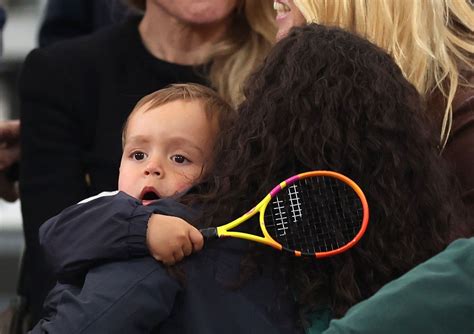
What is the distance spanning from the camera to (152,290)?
8.82ft

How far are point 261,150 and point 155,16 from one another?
5.22 feet

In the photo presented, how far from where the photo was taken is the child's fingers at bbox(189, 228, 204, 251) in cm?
271

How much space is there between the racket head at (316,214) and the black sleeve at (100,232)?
182mm

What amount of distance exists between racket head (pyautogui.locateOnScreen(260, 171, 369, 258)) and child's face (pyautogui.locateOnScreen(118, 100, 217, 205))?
44 cm

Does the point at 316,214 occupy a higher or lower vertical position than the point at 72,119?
higher

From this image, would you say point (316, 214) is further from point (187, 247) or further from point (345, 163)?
point (187, 247)

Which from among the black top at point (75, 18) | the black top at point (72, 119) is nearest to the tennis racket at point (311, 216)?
the black top at point (72, 119)

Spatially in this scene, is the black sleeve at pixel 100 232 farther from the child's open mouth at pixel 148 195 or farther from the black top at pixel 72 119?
the black top at pixel 72 119

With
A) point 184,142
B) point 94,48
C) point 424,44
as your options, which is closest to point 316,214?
point 184,142

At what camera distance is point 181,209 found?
9.21ft

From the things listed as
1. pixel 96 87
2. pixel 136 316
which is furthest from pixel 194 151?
pixel 96 87

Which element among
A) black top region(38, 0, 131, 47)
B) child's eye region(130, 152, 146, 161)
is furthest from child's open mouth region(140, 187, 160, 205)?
black top region(38, 0, 131, 47)

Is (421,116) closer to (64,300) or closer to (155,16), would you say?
(64,300)

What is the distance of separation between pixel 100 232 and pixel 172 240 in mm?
182
